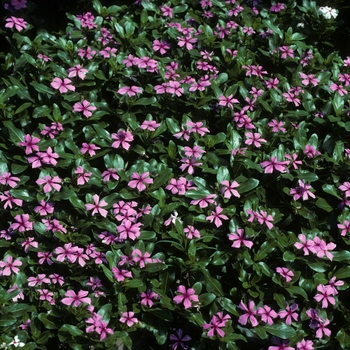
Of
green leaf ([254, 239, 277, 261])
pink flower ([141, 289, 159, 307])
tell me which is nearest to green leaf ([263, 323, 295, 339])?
green leaf ([254, 239, 277, 261])

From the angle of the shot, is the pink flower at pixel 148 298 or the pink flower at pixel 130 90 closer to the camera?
the pink flower at pixel 148 298

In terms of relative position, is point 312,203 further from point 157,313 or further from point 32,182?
point 32,182

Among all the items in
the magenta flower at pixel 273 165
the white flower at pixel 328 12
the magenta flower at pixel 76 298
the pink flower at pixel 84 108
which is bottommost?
the magenta flower at pixel 76 298

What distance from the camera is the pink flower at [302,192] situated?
2.44 m

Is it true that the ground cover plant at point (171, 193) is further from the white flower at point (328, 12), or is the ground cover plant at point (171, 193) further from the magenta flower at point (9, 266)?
the white flower at point (328, 12)

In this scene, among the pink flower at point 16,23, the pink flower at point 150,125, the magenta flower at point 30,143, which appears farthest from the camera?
the pink flower at point 16,23

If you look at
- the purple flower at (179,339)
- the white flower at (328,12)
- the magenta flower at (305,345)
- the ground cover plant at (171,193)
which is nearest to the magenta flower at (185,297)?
the ground cover plant at (171,193)

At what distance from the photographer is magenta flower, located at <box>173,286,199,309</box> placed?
86.0 inches

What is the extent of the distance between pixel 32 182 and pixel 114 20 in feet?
3.76

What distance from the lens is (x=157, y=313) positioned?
2.22 metres

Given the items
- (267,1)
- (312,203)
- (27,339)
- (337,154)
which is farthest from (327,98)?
(27,339)

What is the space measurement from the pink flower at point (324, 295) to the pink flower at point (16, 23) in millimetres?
2012

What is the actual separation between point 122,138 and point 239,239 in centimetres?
69

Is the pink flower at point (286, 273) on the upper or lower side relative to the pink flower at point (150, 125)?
lower
